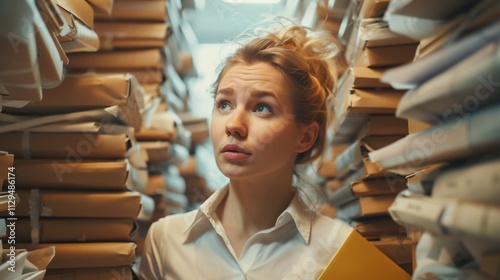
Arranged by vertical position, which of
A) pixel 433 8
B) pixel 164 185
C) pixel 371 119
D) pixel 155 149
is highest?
pixel 433 8

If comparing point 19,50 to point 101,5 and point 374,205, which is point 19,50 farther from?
point 374,205

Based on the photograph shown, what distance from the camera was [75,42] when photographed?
58.4 inches

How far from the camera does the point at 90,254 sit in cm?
158

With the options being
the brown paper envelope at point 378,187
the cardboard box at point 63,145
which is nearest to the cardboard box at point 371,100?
the brown paper envelope at point 378,187

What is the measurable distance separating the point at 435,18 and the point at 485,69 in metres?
0.24

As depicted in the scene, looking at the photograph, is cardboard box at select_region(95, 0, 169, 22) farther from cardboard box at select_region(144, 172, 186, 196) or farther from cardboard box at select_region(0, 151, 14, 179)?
cardboard box at select_region(0, 151, 14, 179)

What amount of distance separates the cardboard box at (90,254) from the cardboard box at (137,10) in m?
1.12

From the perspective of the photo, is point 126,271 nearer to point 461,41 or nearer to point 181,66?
point 461,41

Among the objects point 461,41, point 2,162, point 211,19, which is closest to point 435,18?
point 461,41

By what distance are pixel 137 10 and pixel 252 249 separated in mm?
1268

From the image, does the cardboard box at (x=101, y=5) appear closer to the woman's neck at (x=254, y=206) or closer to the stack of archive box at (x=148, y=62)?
the stack of archive box at (x=148, y=62)

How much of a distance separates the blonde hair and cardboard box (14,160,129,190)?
483 mm

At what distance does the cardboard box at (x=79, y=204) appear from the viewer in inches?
61.9

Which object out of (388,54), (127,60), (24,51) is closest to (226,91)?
(388,54)
